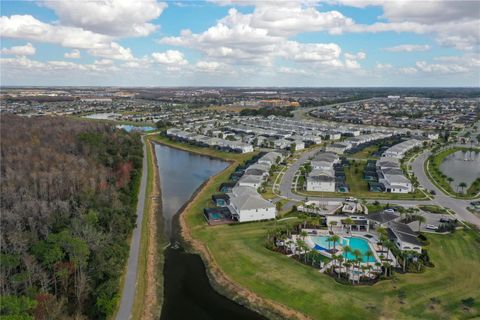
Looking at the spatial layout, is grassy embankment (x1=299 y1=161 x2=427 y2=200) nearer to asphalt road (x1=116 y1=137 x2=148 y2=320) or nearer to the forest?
asphalt road (x1=116 y1=137 x2=148 y2=320)

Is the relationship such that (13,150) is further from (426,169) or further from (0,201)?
(426,169)

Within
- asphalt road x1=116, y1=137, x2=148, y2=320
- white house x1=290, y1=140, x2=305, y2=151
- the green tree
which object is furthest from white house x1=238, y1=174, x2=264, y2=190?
the green tree

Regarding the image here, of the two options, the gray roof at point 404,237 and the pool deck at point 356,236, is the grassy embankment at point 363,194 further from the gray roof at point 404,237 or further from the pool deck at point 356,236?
the gray roof at point 404,237

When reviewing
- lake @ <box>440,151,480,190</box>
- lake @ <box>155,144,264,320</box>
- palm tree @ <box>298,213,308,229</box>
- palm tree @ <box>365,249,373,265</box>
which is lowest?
lake @ <box>155,144,264,320</box>

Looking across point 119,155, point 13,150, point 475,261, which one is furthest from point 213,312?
point 13,150

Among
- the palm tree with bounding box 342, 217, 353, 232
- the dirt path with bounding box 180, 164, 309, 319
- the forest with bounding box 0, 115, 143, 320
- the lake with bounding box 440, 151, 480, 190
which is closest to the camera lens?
the forest with bounding box 0, 115, 143, 320

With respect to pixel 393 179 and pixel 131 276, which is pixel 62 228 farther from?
pixel 393 179

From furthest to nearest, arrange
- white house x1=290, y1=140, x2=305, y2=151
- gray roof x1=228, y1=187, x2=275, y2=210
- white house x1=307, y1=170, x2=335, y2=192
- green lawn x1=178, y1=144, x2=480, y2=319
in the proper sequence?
white house x1=290, y1=140, x2=305, y2=151, white house x1=307, y1=170, x2=335, y2=192, gray roof x1=228, y1=187, x2=275, y2=210, green lawn x1=178, y1=144, x2=480, y2=319
